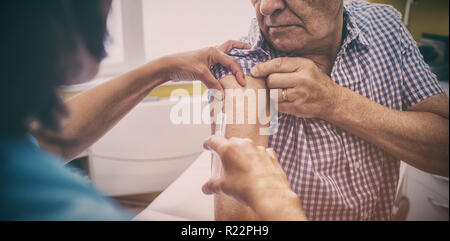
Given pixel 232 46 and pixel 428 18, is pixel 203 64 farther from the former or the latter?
pixel 428 18

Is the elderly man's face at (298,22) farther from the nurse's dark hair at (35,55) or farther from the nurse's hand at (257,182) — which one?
the nurse's dark hair at (35,55)

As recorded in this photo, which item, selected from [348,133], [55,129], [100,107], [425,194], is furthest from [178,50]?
[425,194]

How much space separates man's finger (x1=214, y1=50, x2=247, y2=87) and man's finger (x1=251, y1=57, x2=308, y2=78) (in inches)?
1.4

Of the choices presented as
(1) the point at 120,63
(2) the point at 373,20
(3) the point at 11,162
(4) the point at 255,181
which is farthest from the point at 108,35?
(2) the point at 373,20

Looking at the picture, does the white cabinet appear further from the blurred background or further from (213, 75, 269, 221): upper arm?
(213, 75, 269, 221): upper arm

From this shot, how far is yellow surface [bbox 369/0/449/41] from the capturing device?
2.21 ft

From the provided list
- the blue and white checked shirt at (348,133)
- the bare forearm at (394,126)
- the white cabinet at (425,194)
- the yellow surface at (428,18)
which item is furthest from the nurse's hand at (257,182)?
the yellow surface at (428,18)

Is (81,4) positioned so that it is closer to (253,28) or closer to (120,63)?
(120,63)

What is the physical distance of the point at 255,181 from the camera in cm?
55

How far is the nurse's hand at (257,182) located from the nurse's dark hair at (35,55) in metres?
0.43

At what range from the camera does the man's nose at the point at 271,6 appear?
0.65 meters

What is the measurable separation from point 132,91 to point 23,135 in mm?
285

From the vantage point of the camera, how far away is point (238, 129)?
637 mm
